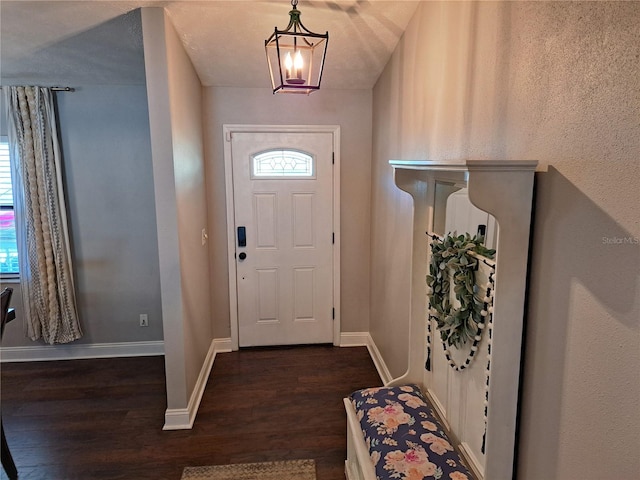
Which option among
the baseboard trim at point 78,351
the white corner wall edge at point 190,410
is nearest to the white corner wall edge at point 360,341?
the white corner wall edge at point 190,410

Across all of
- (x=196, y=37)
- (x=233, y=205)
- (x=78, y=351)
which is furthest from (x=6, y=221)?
(x=196, y=37)

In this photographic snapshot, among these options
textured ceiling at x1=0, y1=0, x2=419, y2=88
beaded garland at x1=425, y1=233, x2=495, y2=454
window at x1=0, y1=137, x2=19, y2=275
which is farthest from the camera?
window at x1=0, y1=137, x2=19, y2=275

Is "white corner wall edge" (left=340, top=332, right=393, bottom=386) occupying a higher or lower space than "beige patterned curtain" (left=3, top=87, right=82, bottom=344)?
lower

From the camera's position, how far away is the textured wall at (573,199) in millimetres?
938

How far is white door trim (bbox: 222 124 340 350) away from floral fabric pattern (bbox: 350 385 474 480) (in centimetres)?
181

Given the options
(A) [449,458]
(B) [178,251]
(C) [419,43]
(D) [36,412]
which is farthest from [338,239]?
(D) [36,412]

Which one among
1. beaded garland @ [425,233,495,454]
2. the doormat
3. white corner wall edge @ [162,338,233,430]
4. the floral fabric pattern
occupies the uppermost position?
beaded garland @ [425,233,495,454]

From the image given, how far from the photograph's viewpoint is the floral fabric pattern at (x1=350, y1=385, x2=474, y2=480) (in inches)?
59.9

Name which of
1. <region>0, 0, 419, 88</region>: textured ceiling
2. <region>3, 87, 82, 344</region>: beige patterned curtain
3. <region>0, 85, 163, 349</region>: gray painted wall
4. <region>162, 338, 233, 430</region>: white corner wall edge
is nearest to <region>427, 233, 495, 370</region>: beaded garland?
<region>0, 0, 419, 88</region>: textured ceiling

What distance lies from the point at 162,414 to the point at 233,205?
173cm

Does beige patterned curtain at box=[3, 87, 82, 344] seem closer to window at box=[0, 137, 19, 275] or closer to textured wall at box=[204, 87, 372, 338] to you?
window at box=[0, 137, 19, 275]

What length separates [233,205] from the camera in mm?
3613

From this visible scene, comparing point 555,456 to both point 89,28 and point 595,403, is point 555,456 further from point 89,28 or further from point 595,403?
point 89,28

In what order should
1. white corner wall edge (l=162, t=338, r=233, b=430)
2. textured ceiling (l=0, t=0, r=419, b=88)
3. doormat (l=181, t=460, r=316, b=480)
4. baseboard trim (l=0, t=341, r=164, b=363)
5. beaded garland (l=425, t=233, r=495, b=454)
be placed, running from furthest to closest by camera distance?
1. baseboard trim (l=0, t=341, r=164, b=363)
2. white corner wall edge (l=162, t=338, r=233, b=430)
3. textured ceiling (l=0, t=0, r=419, b=88)
4. doormat (l=181, t=460, r=316, b=480)
5. beaded garland (l=425, t=233, r=495, b=454)
